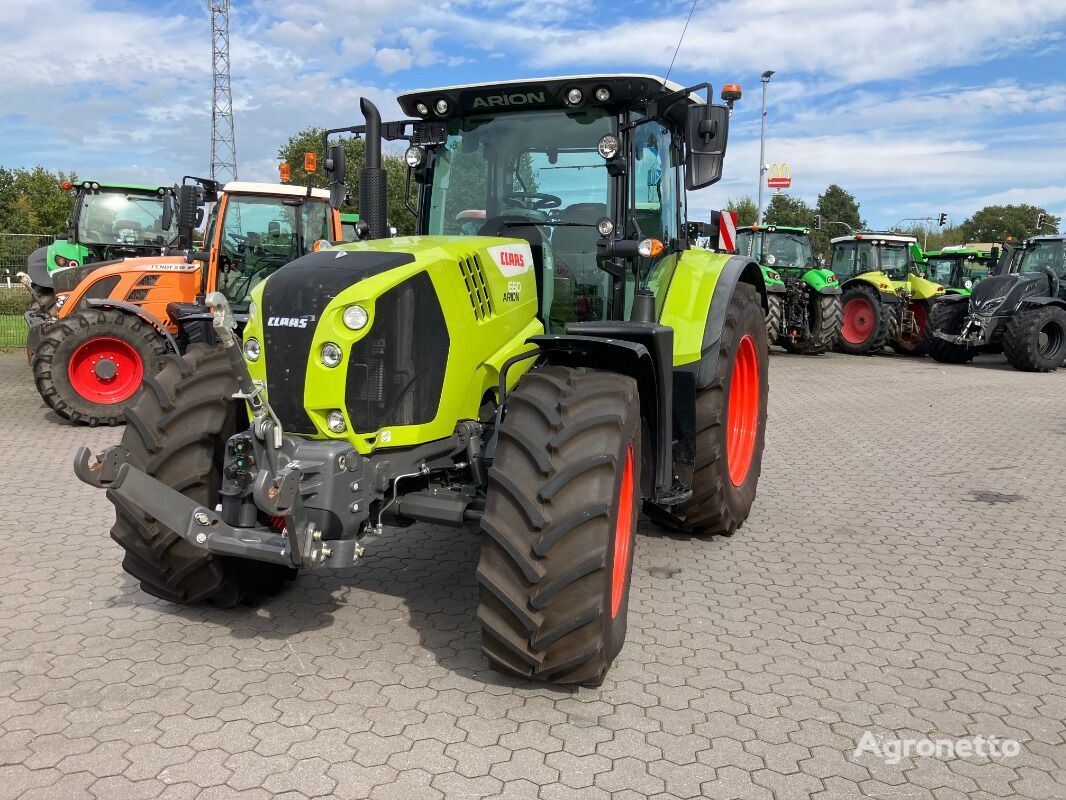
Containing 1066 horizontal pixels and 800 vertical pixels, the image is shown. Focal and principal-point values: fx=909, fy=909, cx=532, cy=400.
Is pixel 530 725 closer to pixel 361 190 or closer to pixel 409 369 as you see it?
pixel 409 369

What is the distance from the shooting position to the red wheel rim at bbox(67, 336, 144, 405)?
9008 mm

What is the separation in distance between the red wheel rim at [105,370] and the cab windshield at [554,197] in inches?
228

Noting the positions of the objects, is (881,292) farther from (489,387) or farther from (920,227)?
(920,227)

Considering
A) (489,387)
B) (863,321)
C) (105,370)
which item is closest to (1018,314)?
(863,321)

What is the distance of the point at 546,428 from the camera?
3.38m

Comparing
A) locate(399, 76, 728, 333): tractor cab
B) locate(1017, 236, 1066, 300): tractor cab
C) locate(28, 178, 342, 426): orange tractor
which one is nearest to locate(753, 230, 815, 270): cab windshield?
locate(1017, 236, 1066, 300): tractor cab

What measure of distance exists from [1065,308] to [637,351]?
14756mm

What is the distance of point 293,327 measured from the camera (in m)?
3.51

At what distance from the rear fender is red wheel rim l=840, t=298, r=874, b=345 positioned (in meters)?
14.7

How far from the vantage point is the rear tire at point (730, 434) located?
491cm

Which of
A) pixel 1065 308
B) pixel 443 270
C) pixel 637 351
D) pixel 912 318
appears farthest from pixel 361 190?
pixel 912 318

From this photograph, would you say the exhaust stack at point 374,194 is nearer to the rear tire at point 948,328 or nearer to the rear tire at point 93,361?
the rear tire at point 93,361

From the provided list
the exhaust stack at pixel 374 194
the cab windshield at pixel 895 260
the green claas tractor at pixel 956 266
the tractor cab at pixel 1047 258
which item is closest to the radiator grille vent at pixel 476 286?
the exhaust stack at pixel 374 194

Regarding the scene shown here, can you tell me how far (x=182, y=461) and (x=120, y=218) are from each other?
400 inches
